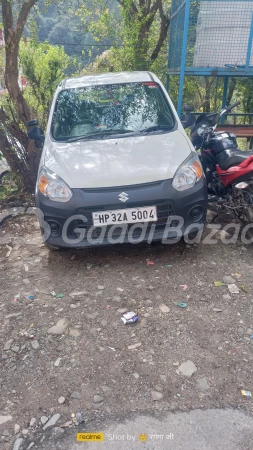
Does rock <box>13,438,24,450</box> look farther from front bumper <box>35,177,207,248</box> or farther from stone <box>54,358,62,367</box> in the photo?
front bumper <box>35,177,207,248</box>

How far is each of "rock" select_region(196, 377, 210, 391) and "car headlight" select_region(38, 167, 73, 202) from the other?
1.87 metres

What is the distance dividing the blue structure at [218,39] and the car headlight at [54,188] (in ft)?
11.2

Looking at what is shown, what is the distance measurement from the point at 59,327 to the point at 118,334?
468 mm

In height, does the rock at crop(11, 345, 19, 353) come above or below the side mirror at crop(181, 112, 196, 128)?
below

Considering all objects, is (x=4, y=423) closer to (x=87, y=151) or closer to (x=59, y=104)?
(x=87, y=151)

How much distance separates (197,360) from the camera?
2.37m

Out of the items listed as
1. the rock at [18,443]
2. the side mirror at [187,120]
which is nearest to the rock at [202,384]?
the rock at [18,443]

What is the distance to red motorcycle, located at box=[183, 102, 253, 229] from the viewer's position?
3.69 meters

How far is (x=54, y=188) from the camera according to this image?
333 cm

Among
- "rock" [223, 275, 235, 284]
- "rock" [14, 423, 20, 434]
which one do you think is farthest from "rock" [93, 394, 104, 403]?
"rock" [223, 275, 235, 284]

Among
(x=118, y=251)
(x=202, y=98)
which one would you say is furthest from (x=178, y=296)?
(x=202, y=98)

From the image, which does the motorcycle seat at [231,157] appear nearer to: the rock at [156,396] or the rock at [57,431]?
the rock at [156,396]

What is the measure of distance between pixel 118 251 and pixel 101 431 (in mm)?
2022

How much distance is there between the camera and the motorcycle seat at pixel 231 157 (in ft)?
13.0
